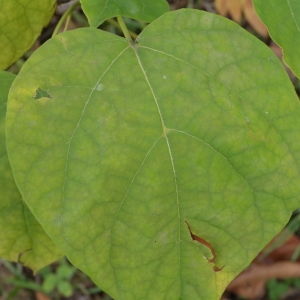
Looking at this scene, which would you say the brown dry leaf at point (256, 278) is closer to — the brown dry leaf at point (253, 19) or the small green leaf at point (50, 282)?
the small green leaf at point (50, 282)

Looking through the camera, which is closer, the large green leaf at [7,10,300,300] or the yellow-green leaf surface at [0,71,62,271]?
the large green leaf at [7,10,300,300]

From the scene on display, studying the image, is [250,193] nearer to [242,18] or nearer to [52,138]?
[52,138]

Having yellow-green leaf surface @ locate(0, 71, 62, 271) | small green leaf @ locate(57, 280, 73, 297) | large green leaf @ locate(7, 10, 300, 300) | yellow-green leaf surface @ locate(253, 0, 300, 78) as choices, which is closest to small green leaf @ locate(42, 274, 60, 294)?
small green leaf @ locate(57, 280, 73, 297)

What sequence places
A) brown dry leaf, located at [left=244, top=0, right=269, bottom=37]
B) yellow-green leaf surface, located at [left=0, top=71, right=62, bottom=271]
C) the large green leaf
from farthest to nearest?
brown dry leaf, located at [left=244, top=0, right=269, bottom=37] → yellow-green leaf surface, located at [left=0, top=71, right=62, bottom=271] → the large green leaf

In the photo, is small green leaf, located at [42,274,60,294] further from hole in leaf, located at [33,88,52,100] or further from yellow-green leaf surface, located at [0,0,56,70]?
hole in leaf, located at [33,88,52,100]

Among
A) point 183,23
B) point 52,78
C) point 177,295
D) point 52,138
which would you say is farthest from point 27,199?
point 183,23

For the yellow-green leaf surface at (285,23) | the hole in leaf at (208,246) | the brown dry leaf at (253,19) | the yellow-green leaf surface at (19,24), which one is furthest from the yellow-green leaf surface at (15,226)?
the brown dry leaf at (253,19)
